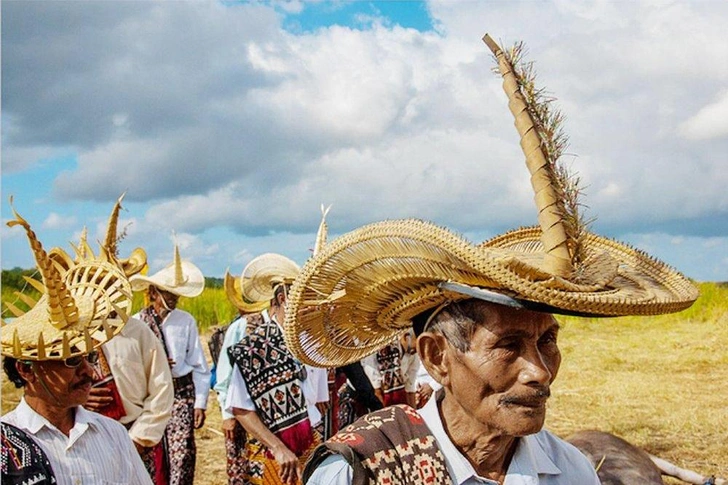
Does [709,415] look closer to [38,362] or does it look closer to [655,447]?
[655,447]

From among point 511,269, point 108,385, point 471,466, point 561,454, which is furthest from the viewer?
point 108,385

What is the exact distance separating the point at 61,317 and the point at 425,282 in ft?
7.08

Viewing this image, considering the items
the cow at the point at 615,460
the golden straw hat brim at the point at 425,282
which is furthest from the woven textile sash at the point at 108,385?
the golden straw hat brim at the point at 425,282

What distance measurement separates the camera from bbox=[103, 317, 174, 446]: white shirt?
221 inches

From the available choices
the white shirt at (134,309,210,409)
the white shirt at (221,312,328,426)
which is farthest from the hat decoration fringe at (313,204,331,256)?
the white shirt at (134,309,210,409)

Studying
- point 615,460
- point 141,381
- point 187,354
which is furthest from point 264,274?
point 615,460

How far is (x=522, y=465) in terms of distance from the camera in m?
2.33

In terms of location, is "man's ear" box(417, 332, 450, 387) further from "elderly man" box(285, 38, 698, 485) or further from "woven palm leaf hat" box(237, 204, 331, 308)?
"woven palm leaf hat" box(237, 204, 331, 308)

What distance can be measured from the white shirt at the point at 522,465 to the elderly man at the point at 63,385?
181 centimetres

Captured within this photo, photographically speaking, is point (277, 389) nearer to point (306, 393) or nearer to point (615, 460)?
point (306, 393)

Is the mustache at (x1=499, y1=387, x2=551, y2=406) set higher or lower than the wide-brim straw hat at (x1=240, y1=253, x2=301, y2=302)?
lower

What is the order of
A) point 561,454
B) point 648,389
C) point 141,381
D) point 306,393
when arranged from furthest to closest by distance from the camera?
point 648,389 < point 141,381 < point 306,393 < point 561,454

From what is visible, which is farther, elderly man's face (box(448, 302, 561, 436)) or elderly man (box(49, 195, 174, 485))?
elderly man (box(49, 195, 174, 485))

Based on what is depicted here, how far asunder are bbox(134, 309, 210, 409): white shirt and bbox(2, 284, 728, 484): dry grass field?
3.99ft
